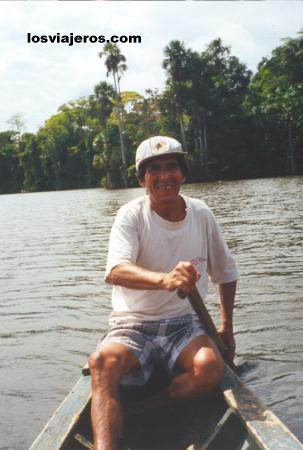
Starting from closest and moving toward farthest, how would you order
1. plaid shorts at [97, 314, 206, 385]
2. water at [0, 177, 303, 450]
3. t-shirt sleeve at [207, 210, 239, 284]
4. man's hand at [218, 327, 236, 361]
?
plaid shorts at [97, 314, 206, 385]
t-shirt sleeve at [207, 210, 239, 284]
man's hand at [218, 327, 236, 361]
water at [0, 177, 303, 450]

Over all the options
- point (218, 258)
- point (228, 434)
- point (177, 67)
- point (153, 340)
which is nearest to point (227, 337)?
point (218, 258)

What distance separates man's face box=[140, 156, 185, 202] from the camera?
9.74 feet

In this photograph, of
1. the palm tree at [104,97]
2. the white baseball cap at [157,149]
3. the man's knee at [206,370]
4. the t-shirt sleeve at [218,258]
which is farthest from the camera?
the palm tree at [104,97]

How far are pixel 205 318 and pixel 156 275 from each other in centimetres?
46

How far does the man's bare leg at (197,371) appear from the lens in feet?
8.73

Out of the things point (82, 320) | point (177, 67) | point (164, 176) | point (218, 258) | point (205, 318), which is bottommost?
point (82, 320)

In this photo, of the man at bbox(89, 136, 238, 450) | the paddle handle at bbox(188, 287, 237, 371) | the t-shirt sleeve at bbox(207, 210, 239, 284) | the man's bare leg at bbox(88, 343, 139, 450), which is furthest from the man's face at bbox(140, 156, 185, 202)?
the man's bare leg at bbox(88, 343, 139, 450)

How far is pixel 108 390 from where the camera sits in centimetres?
249

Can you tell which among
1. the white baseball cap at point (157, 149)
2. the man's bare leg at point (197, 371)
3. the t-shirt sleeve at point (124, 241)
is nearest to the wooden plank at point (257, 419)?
the man's bare leg at point (197, 371)

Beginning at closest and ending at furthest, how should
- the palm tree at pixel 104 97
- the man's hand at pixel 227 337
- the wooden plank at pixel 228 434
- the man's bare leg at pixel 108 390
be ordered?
1. the man's bare leg at pixel 108 390
2. the wooden plank at pixel 228 434
3. the man's hand at pixel 227 337
4. the palm tree at pixel 104 97

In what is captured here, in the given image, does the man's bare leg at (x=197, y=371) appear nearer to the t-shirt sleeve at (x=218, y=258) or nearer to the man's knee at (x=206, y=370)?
the man's knee at (x=206, y=370)

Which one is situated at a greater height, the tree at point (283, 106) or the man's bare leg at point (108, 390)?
the tree at point (283, 106)

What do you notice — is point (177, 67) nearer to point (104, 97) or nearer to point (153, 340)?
point (104, 97)

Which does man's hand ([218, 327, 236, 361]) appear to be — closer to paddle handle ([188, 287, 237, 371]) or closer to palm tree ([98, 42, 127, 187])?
paddle handle ([188, 287, 237, 371])
